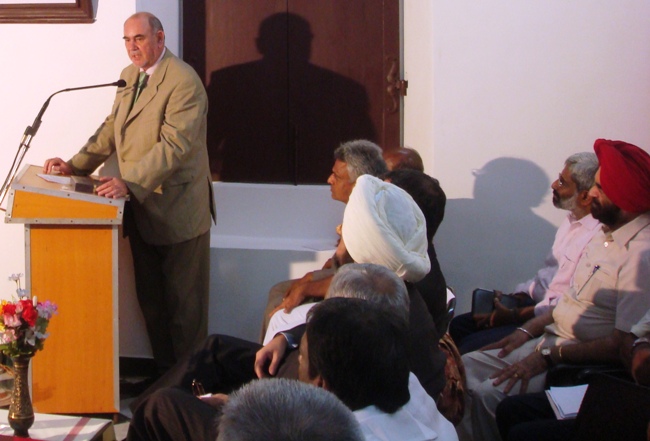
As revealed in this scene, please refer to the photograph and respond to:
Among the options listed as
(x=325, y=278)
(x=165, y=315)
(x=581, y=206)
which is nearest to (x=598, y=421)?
(x=325, y=278)

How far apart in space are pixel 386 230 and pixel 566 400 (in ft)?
2.25

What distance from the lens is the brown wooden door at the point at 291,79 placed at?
176 inches

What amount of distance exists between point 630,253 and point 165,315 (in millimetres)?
2211

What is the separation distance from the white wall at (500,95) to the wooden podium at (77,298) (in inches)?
37.3

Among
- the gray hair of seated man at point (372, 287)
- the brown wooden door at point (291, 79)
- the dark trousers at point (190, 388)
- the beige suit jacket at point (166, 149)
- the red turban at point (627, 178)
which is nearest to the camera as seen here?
the dark trousers at point (190, 388)

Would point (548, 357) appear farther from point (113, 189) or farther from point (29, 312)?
point (113, 189)

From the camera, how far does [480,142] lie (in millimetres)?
3936

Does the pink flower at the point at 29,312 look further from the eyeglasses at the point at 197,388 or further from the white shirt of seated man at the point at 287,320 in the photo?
the white shirt of seated man at the point at 287,320

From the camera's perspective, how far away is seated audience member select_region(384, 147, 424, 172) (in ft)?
11.9

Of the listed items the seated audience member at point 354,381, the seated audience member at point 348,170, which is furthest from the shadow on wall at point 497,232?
the seated audience member at point 354,381

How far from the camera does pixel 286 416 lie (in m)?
1.21

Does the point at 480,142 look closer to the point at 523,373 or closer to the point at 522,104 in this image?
the point at 522,104

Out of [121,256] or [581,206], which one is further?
[121,256]

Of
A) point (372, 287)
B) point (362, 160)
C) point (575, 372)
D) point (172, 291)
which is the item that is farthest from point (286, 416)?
point (172, 291)
